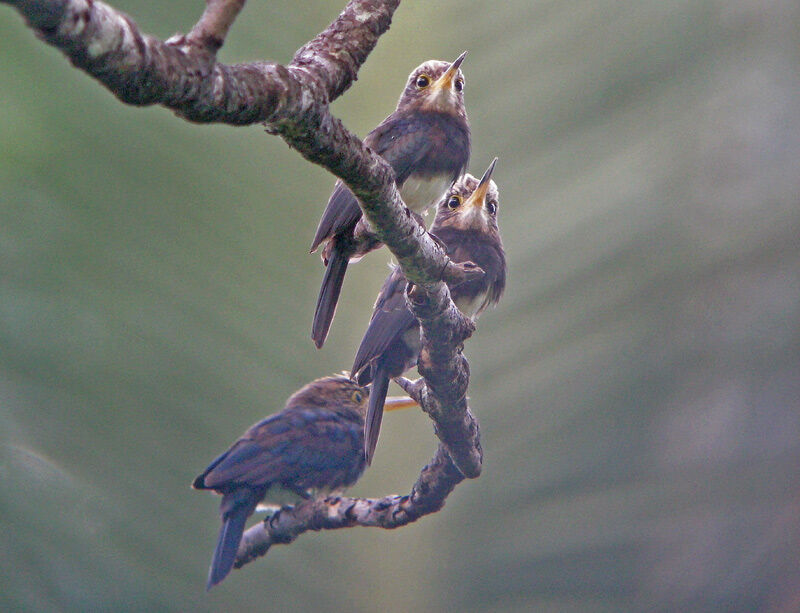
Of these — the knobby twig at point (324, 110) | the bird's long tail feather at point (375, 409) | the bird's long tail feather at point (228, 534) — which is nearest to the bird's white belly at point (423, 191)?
the bird's long tail feather at point (375, 409)

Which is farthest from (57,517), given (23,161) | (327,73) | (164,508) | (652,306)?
(652,306)

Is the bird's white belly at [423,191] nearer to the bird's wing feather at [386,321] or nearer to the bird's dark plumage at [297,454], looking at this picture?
the bird's wing feather at [386,321]

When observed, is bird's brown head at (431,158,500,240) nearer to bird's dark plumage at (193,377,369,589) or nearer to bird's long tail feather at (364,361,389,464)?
bird's long tail feather at (364,361,389,464)

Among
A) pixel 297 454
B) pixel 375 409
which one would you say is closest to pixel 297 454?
pixel 297 454

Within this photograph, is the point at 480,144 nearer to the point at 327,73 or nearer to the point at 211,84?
the point at 327,73

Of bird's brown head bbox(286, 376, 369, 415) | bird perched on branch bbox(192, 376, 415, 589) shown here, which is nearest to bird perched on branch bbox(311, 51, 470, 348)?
bird perched on branch bbox(192, 376, 415, 589)

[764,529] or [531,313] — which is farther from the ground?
[531,313]
